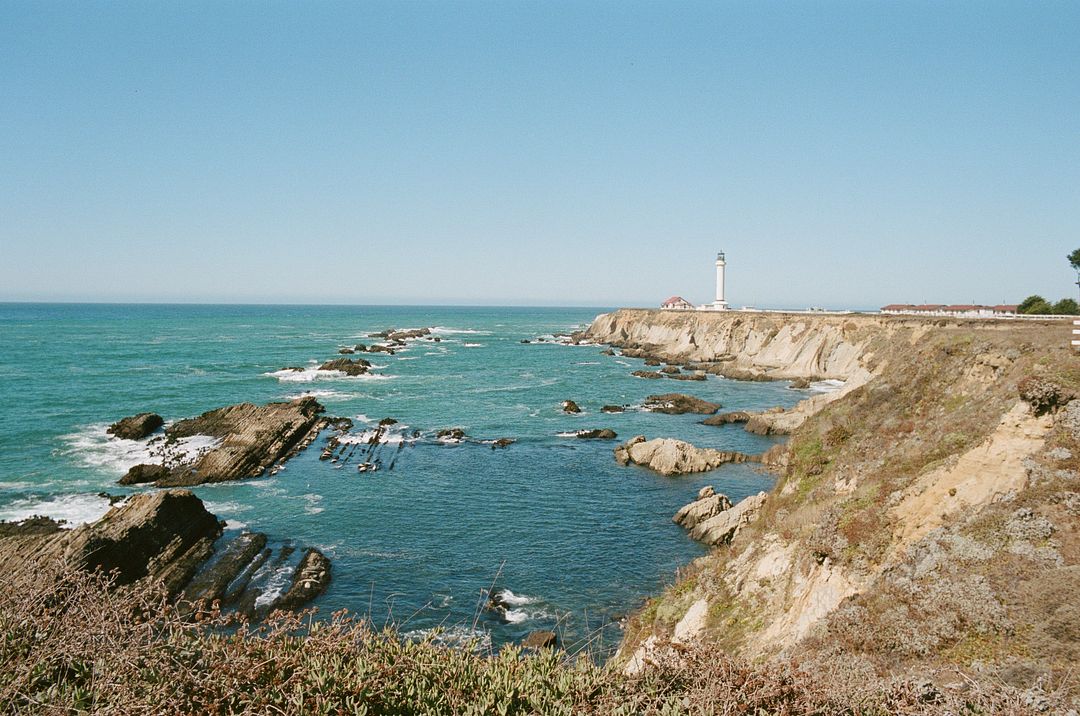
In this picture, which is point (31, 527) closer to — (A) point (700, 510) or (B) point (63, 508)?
(B) point (63, 508)

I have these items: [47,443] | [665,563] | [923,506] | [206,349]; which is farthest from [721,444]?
[206,349]

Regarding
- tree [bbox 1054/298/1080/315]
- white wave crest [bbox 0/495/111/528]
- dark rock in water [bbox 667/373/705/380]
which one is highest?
tree [bbox 1054/298/1080/315]

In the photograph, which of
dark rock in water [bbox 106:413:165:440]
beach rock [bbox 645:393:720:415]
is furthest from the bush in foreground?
beach rock [bbox 645:393:720:415]

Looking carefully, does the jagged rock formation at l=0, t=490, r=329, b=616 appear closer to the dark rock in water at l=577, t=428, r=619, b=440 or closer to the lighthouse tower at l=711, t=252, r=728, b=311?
the dark rock in water at l=577, t=428, r=619, b=440

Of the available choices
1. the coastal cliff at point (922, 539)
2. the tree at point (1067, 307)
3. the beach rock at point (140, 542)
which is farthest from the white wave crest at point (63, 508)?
the tree at point (1067, 307)

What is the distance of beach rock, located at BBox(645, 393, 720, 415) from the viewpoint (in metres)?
50.0

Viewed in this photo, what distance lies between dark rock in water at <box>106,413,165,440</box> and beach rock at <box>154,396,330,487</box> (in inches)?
48.0

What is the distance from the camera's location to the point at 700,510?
25.8 m

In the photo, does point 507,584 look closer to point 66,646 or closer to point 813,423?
point 813,423

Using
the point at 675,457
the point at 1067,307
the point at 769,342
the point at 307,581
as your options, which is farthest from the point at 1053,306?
the point at 307,581

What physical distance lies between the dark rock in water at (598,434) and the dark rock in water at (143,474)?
2475 centimetres

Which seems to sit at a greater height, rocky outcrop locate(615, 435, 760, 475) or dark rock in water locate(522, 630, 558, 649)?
rocky outcrop locate(615, 435, 760, 475)

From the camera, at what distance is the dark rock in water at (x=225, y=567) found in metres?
20.2

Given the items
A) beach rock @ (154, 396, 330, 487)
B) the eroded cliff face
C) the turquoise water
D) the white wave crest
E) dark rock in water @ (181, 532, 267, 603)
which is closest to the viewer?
dark rock in water @ (181, 532, 267, 603)
